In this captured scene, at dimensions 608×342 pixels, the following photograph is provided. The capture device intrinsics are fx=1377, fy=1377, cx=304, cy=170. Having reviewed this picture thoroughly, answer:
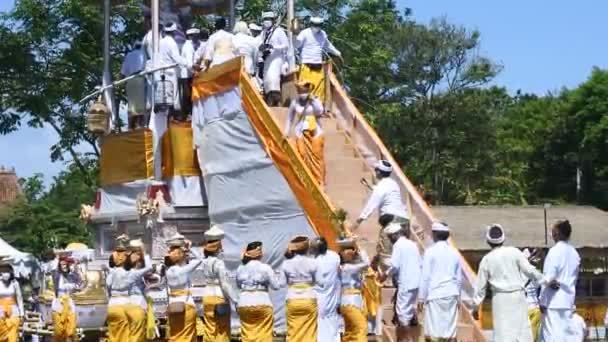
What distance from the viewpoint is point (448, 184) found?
46.0 metres

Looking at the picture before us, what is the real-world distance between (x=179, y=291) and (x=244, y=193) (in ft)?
12.4

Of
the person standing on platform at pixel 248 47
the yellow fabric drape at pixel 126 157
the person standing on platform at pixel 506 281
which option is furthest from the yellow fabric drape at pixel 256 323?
the yellow fabric drape at pixel 126 157

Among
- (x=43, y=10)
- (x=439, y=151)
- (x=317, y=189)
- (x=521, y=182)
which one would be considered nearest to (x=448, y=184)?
(x=439, y=151)

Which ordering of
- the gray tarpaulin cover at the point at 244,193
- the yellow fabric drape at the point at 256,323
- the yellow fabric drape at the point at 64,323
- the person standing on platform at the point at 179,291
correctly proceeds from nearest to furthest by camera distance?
the yellow fabric drape at the point at 256,323 → the person standing on platform at the point at 179,291 → the gray tarpaulin cover at the point at 244,193 → the yellow fabric drape at the point at 64,323

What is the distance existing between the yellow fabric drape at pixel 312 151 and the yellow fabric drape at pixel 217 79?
193cm

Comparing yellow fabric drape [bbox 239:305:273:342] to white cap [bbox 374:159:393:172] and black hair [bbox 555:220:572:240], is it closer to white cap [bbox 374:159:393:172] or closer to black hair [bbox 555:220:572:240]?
white cap [bbox 374:159:393:172]

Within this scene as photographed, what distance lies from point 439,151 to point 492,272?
30.1m

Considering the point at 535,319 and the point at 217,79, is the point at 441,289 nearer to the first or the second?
the point at 535,319

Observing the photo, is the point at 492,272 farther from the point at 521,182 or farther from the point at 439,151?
the point at 521,182

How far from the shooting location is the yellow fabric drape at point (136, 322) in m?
17.8

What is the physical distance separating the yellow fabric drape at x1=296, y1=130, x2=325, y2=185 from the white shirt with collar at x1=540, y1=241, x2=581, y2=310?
5610mm

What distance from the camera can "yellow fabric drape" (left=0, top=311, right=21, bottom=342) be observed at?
19812mm

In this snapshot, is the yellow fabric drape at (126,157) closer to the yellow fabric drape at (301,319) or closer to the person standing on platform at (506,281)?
the yellow fabric drape at (301,319)

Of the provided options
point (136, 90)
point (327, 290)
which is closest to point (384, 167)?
point (327, 290)
